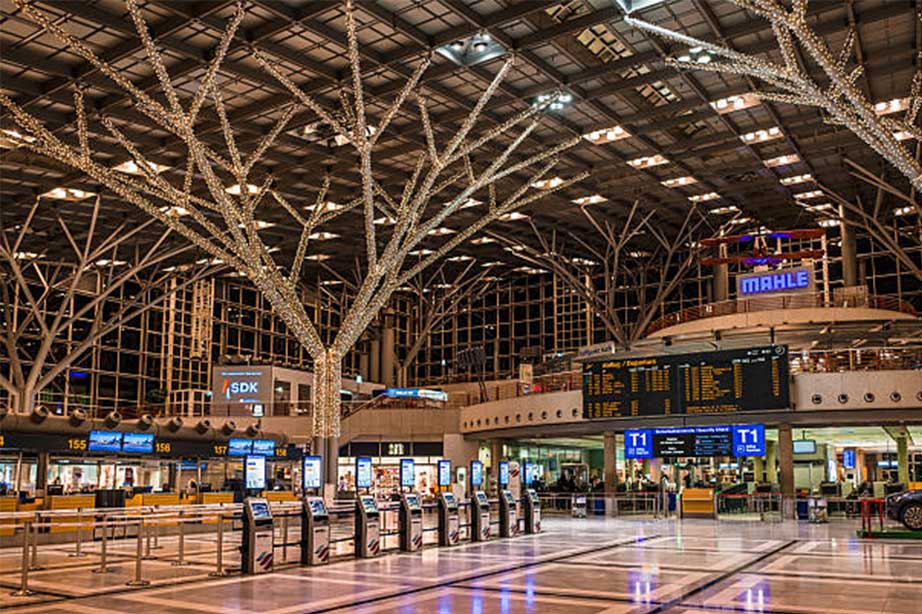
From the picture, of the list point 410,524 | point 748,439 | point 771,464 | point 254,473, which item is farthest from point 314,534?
point 771,464

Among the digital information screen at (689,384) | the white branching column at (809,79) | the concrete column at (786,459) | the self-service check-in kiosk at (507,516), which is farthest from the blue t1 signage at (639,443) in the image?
the white branching column at (809,79)

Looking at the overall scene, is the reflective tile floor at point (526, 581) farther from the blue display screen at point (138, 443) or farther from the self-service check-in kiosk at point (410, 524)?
the blue display screen at point (138, 443)

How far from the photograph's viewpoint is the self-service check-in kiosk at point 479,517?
67.2 feet

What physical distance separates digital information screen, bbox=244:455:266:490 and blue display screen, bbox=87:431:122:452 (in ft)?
24.5

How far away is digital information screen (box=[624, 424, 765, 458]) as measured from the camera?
96.2 ft

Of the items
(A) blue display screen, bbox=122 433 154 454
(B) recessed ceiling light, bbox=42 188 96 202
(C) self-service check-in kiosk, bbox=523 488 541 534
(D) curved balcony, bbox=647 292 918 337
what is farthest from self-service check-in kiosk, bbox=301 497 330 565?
(D) curved balcony, bbox=647 292 918 337

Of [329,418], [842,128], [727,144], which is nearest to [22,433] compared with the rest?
[329,418]

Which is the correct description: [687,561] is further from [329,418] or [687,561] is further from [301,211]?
[301,211]

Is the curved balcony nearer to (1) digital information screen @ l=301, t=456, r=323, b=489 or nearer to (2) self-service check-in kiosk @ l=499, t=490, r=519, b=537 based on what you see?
(2) self-service check-in kiosk @ l=499, t=490, r=519, b=537

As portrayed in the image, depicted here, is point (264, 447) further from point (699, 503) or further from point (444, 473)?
point (699, 503)

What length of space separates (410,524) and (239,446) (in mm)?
15348

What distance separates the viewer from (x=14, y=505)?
776 inches

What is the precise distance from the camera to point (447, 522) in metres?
19.6

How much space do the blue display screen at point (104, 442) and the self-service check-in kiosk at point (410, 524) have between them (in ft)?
38.9
